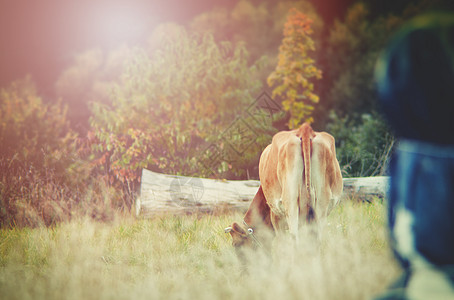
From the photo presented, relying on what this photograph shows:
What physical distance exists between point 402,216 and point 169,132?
20.1 feet

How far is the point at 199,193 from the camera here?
5.13 metres

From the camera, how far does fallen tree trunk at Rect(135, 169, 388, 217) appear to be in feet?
16.4

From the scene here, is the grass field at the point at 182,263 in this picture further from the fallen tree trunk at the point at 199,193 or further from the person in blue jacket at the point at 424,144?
the person in blue jacket at the point at 424,144

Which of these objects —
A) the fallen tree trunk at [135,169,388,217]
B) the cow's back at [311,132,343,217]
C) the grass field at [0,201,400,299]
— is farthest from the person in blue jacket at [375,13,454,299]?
the fallen tree trunk at [135,169,388,217]

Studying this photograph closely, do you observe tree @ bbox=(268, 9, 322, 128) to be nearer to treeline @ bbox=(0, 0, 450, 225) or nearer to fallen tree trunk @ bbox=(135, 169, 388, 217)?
treeline @ bbox=(0, 0, 450, 225)

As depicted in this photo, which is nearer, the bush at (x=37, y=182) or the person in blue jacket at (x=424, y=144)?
the person in blue jacket at (x=424, y=144)

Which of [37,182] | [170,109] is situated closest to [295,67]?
[170,109]

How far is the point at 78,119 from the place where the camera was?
13.4 metres

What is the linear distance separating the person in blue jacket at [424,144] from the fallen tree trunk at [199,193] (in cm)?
406

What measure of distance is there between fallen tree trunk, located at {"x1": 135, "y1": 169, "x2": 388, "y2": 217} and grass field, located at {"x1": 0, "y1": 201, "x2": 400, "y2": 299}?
23cm

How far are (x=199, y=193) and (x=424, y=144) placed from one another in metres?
4.21

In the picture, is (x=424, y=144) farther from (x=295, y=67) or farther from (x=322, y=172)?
(x=295, y=67)

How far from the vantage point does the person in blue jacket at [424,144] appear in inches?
40.1

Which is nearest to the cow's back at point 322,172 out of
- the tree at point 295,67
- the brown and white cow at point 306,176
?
the brown and white cow at point 306,176
